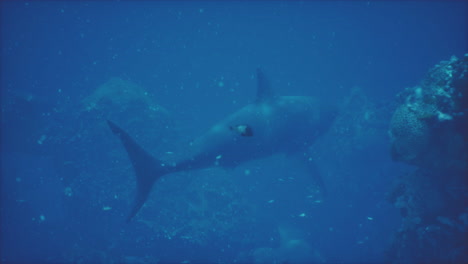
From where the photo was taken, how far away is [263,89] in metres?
9.19

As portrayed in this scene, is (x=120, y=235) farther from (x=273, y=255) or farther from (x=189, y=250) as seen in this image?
(x=273, y=255)

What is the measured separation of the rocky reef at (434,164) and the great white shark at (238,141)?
125 inches

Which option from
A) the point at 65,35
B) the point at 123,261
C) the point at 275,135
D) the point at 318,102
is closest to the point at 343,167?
the point at 318,102

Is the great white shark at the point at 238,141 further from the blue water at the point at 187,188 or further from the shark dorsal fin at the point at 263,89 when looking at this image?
the blue water at the point at 187,188

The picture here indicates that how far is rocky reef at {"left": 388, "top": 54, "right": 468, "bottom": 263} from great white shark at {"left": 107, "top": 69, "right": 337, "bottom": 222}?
317 cm

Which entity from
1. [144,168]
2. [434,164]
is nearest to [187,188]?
[144,168]

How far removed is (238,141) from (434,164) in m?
Result: 5.13

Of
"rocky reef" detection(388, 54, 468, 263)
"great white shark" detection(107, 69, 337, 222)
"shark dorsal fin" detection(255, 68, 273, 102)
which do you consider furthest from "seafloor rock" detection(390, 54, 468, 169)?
"shark dorsal fin" detection(255, 68, 273, 102)

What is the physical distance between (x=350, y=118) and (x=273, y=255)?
8.75 metres

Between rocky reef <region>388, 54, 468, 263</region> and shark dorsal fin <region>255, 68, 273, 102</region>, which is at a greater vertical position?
shark dorsal fin <region>255, 68, 273, 102</region>

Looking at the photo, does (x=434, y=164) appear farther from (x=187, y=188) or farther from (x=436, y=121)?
(x=187, y=188)

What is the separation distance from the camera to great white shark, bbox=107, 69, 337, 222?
8.58 meters

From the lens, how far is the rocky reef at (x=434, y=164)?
6.59m

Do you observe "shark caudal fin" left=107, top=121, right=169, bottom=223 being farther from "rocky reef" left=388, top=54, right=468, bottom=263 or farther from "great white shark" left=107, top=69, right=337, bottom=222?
"rocky reef" left=388, top=54, right=468, bottom=263
